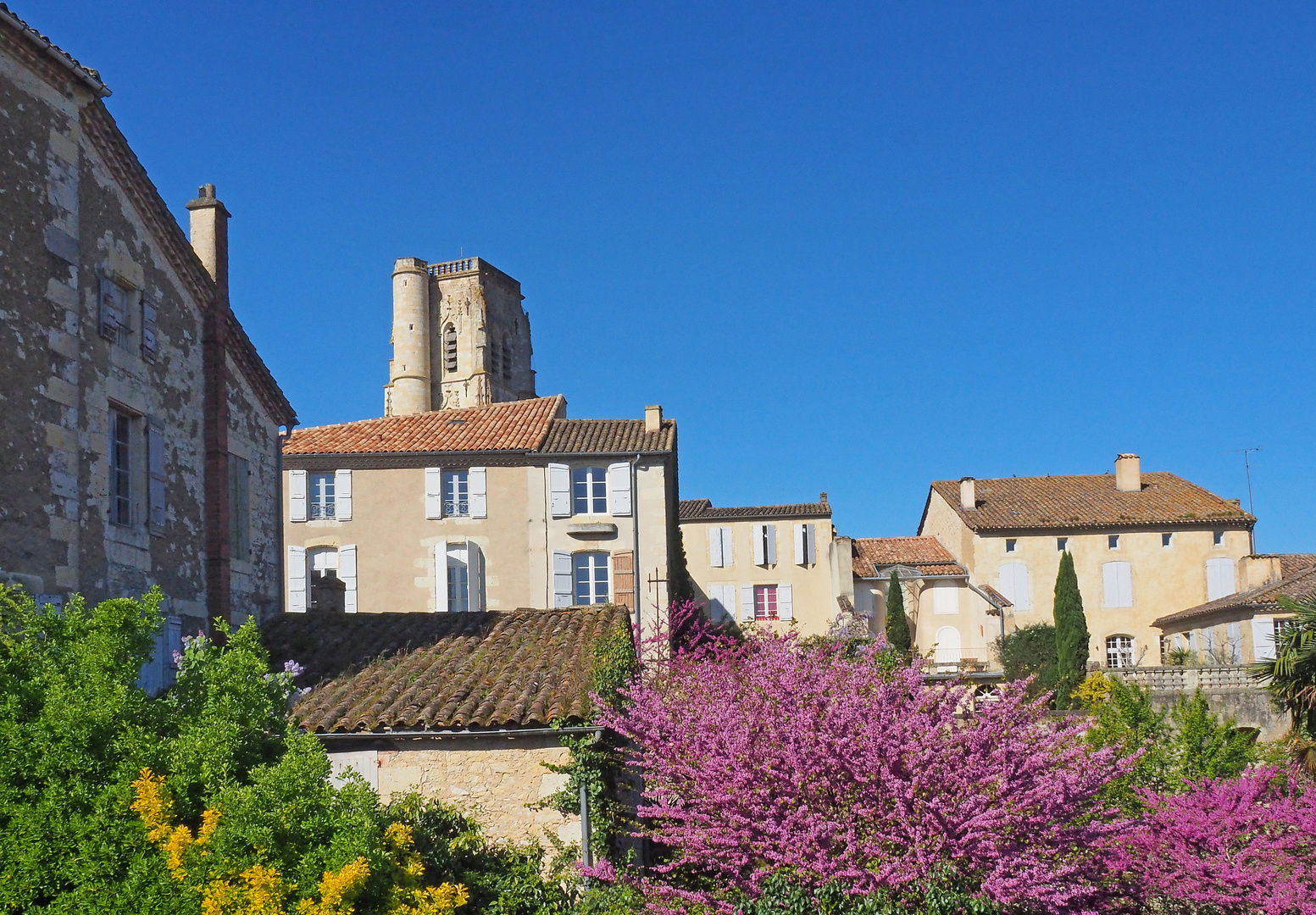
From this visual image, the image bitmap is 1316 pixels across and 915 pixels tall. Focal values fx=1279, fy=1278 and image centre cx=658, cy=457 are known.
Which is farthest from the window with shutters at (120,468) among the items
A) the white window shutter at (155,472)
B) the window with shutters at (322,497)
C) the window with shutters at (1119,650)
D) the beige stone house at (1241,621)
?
the window with shutters at (1119,650)

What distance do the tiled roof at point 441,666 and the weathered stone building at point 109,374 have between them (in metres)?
1.35

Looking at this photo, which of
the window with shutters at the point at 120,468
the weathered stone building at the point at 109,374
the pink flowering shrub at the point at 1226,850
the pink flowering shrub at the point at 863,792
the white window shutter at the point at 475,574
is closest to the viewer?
the pink flowering shrub at the point at 863,792

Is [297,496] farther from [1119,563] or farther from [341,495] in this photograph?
[1119,563]

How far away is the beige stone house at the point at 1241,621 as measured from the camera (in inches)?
1478

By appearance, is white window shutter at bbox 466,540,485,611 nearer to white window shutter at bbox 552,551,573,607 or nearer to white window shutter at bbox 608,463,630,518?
white window shutter at bbox 552,551,573,607

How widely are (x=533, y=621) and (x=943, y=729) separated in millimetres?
6428

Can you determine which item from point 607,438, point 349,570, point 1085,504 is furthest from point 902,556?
point 349,570

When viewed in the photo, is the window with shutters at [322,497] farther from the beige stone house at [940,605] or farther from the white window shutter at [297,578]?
the beige stone house at [940,605]

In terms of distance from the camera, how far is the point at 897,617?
43250mm

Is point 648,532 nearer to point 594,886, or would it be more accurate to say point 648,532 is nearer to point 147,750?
point 594,886

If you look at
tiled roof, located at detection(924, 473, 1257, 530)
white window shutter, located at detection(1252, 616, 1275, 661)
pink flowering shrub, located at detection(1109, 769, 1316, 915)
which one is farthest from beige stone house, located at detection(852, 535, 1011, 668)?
pink flowering shrub, located at detection(1109, 769, 1316, 915)

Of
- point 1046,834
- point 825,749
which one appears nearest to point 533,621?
point 825,749

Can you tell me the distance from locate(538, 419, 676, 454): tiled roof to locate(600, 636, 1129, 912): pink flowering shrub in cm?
1968

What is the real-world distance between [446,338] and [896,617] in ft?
131
